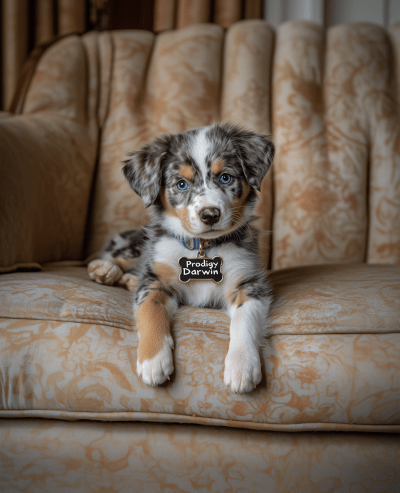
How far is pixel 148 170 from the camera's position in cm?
178

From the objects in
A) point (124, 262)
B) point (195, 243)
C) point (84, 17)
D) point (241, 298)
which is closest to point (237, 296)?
point (241, 298)

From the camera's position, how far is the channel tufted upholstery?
1.17 metres

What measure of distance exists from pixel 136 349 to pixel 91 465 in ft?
1.28

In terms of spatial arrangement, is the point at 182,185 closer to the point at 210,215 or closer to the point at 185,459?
the point at 210,215

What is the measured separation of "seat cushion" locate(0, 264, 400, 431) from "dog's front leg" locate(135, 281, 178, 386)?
0.11 ft

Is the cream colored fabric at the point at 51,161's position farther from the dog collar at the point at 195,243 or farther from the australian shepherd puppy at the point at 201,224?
→ the dog collar at the point at 195,243

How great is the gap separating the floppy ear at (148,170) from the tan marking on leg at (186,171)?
12 cm

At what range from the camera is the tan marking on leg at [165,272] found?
1.71 metres

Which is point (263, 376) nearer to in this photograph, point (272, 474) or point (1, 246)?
point (272, 474)

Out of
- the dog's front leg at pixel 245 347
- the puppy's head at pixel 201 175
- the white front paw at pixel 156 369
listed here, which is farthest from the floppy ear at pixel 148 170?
the white front paw at pixel 156 369

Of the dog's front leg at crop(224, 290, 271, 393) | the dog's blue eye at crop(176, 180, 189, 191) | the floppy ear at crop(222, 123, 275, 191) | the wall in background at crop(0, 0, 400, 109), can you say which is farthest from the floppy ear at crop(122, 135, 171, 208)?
the wall in background at crop(0, 0, 400, 109)

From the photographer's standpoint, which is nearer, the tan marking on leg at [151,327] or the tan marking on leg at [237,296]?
the tan marking on leg at [151,327]

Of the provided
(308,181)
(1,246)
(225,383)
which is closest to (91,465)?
(225,383)

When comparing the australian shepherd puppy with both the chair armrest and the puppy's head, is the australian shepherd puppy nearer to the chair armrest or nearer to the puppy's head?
the puppy's head
